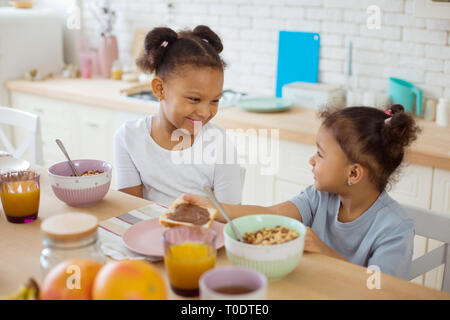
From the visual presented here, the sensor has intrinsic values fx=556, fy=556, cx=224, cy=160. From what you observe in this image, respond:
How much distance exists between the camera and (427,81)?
2.86 meters

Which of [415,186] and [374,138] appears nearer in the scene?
[374,138]

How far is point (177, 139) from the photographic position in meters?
2.02

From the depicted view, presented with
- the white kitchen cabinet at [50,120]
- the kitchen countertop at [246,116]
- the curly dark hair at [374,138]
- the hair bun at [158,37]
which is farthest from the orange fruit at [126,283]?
the white kitchen cabinet at [50,120]

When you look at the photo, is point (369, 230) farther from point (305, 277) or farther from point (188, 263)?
point (188, 263)

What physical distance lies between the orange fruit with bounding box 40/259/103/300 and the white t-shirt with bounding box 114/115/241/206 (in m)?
1.00

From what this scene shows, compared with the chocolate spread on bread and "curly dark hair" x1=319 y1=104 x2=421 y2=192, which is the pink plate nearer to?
the chocolate spread on bread

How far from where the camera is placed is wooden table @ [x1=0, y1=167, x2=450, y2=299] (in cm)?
110

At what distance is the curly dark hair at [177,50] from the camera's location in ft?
6.29

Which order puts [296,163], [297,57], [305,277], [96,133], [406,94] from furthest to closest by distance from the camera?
[96,133] → [297,57] → [406,94] → [296,163] → [305,277]

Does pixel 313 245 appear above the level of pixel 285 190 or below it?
above

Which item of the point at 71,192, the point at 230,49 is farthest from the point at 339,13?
the point at 71,192

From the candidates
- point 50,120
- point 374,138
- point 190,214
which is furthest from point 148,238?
point 50,120

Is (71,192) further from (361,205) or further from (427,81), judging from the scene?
(427,81)

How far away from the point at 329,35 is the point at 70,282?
99.0 inches
